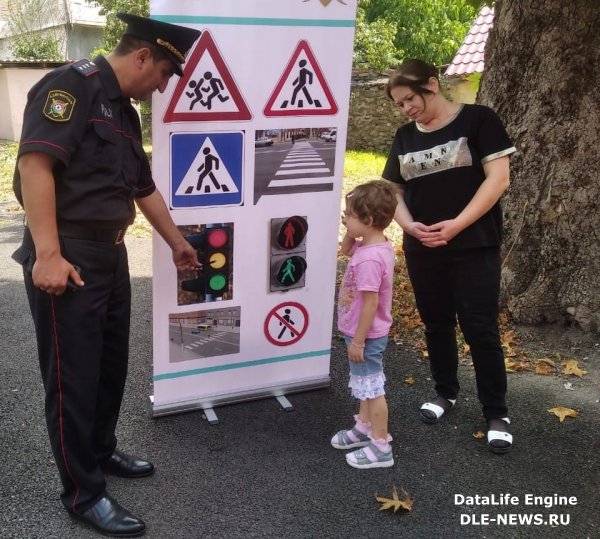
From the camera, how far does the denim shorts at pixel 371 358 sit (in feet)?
9.90

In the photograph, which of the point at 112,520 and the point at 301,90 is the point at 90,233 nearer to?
the point at 112,520

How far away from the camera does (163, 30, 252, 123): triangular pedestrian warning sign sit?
9.52 feet

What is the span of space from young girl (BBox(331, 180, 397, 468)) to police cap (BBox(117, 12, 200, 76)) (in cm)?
100

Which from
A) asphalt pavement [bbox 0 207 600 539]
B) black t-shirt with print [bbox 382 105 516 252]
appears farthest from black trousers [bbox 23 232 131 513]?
black t-shirt with print [bbox 382 105 516 252]

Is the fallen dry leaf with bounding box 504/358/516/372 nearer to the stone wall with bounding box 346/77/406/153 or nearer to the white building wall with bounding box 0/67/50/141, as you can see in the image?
the stone wall with bounding box 346/77/406/153

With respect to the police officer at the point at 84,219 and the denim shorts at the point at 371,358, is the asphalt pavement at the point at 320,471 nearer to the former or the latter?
the police officer at the point at 84,219

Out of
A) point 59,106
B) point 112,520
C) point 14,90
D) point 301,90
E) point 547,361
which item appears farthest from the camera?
point 14,90

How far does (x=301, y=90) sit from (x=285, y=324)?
4.33ft

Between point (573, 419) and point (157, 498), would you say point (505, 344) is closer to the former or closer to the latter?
point (573, 419)

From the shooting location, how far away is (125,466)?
2.97 metres

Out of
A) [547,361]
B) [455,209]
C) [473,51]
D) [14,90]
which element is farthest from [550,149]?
[14,90]

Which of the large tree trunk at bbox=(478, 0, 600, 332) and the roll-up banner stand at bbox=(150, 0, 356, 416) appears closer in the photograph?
the roll-up banner stand at bbox=(150, 0, 356, 416)

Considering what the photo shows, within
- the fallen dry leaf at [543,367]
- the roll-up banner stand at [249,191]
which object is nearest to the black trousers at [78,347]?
the roll-up banner stand at [249,191]

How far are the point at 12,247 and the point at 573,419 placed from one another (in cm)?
627
